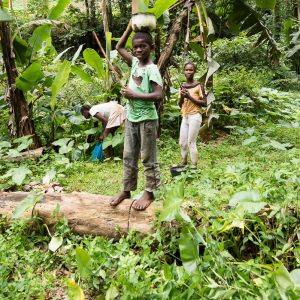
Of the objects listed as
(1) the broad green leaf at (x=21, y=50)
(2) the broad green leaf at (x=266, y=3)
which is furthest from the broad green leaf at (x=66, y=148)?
(2) the broad green leaf at (x=266, y=3)

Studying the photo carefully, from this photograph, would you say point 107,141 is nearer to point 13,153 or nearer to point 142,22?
point 13,153

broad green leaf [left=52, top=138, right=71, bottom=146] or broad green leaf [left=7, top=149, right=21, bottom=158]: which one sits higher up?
broad green leaf [left=7, top=149, right=21, bottom=158]

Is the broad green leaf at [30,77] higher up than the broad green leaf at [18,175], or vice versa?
the broad green leaf at [30,77]

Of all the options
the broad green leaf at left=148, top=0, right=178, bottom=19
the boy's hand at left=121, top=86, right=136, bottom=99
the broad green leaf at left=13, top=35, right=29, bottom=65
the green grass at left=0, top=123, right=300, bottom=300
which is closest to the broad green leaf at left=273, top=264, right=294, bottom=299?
the green grass at left=0, top=123, right=300, bottom=300

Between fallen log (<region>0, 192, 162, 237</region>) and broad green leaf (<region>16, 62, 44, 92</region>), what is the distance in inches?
92.8

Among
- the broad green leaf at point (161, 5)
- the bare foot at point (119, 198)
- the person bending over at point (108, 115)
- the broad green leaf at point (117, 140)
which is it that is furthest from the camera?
the person bending over at point (108, 115)

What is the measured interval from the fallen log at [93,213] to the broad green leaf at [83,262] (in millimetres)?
639

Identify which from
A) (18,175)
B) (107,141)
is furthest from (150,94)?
(107,141)

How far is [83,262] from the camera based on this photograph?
2797 millimetres

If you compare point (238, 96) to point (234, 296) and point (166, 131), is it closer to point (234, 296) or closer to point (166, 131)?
point (166, 131)

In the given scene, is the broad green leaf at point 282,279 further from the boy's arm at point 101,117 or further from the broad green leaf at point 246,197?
the boy's arm at point 101,117

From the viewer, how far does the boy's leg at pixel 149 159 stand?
3.37 meters

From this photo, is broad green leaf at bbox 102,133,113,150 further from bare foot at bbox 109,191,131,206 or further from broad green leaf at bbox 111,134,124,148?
bare foot at bbox 109,191,131,206

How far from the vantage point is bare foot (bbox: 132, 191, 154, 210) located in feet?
11.3
